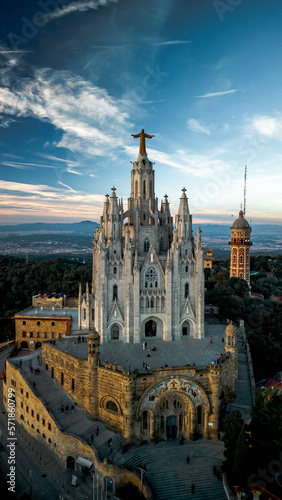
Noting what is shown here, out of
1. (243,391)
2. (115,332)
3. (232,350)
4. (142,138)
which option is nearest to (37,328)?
(115,332)

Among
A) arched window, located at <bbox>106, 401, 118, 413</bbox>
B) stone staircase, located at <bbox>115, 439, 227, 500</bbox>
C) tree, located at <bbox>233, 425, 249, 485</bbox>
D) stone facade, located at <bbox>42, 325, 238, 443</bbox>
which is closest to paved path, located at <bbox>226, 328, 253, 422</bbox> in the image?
stone facade, located at <bbox>42, 325, 238, 443</bbox>

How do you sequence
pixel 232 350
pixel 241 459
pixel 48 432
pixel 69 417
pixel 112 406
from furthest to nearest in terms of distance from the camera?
1. pixel 232 350
2. pixel 69 417
3. pixel 48 432
4. pixel 112 406
5. pixel 241 459

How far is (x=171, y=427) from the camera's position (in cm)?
2944

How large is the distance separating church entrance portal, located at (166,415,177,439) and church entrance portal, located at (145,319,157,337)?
11.0m

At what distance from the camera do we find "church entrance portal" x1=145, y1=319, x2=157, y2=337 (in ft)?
128

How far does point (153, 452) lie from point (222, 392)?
28.0 ft

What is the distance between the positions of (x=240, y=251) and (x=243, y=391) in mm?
46211

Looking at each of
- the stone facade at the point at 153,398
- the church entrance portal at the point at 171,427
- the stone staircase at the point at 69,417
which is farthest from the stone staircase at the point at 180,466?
the stone staircase at the point at 69,417

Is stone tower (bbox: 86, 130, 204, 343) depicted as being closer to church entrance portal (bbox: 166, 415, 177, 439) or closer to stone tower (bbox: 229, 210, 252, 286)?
church entrance portal (bbox: 166, 415, 177, 439)

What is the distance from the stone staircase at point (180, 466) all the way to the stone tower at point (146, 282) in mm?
11807

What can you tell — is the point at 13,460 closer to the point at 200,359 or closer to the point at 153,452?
the point at 153,452

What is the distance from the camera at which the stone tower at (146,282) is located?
37.0 m

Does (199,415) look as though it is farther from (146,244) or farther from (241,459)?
(146,244)

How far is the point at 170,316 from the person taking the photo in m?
37.4
